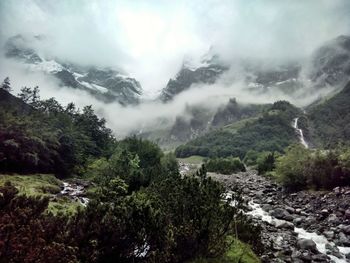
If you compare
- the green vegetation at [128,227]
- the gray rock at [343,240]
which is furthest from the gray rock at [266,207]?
the green vegetation at [128,227]

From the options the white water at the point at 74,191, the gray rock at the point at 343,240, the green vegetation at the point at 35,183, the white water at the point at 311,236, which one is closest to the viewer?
the white water at the point at 311,236

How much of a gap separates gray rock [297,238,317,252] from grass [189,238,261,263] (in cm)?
541

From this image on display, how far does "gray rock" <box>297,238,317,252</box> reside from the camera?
2196 centimetres

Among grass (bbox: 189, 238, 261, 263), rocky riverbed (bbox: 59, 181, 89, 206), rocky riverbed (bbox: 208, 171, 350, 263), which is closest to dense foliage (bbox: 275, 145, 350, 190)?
rocky riverbed (bbox: 208, 171, 350, 263)

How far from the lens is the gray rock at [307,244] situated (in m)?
22.0

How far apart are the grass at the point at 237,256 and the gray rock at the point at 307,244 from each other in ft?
17.7

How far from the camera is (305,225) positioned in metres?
28.4

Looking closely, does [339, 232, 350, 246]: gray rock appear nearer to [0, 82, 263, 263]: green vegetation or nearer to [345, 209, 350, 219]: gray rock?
[345, 209, 350, 219]: gray rock

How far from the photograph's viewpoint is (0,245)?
324 inches

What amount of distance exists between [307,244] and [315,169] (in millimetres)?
22262

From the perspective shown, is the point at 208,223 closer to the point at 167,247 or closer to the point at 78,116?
the point at 167,247

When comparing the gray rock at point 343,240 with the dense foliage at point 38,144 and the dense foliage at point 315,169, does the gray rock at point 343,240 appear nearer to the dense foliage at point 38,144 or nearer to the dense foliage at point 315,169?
the dense foliage at point 315,169

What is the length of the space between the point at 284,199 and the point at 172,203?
89.8 feet

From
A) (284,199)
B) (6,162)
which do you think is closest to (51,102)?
(6,162)
